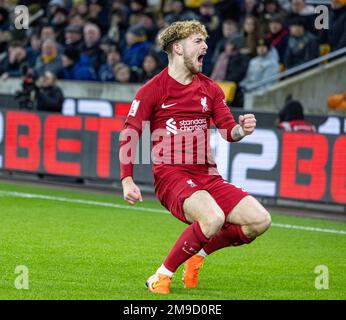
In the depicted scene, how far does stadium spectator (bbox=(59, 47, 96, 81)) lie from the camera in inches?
850

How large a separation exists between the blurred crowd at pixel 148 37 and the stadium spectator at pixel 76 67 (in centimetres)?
2

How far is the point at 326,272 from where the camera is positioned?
400 inches

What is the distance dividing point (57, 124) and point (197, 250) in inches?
369

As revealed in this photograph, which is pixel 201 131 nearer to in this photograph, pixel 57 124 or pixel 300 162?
pixel 300 162

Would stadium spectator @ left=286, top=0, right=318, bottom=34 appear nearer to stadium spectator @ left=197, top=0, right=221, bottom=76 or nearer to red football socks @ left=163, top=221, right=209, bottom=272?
stadium spectator @ left=197, top=0, right=221, bottom=76

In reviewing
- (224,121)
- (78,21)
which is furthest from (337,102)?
(224,121)

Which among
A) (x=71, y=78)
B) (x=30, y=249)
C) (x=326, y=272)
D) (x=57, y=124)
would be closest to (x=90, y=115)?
(x=57, y=124)

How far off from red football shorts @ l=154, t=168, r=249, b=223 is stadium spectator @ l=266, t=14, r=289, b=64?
1039 cm

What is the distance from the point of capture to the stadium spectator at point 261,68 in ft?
62.6

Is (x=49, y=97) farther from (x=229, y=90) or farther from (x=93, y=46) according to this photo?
(x=93, y=46)

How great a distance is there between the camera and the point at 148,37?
847 inches

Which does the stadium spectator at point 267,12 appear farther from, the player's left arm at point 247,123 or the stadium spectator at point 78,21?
the player's left arm at point 247,123

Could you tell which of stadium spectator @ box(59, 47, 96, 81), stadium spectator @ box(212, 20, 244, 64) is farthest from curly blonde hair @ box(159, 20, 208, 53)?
stadium spectator @ box(59, 47, 96, 81)
